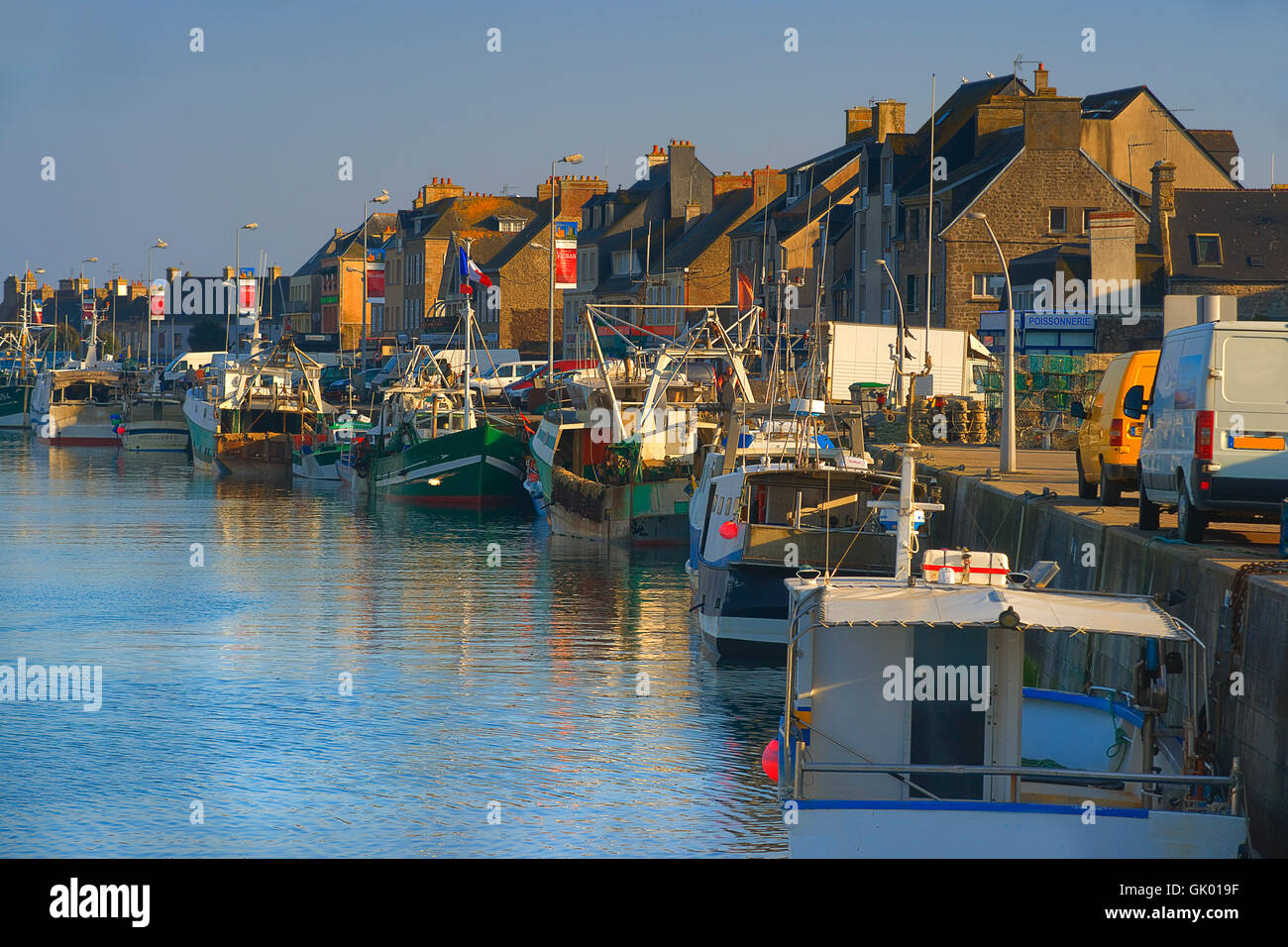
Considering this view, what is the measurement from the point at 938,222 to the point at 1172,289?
8.98m

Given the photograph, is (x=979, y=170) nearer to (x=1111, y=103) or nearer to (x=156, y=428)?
(x=1111, y=103)

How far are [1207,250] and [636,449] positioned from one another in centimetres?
2308

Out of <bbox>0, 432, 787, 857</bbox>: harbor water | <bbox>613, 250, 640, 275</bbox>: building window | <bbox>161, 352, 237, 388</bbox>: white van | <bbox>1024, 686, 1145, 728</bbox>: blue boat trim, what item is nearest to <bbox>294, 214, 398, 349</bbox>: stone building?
<bbox>161, 352, 237, 388</bbox>: white van

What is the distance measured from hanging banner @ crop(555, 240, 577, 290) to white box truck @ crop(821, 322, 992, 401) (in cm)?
1171

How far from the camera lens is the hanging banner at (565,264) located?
57.5 m

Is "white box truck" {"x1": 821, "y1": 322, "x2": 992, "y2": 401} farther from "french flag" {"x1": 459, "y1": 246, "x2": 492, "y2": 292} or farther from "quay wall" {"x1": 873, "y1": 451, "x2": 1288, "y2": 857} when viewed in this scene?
"quay wall" {"x1": 873, "y1": 451, "x2": 1288, "y2": 857}

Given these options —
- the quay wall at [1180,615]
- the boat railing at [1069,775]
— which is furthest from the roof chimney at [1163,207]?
the boat railing at [1069,775]

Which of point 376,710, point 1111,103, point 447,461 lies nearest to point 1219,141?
point 1111,103

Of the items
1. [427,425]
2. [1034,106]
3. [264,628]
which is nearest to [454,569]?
[264,628]

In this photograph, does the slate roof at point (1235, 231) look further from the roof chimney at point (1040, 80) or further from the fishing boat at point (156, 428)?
the fishing boat at point (156, 428)

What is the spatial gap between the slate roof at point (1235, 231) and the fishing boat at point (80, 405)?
57.7 m

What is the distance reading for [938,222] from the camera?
2282 inches
